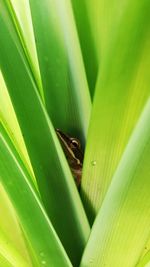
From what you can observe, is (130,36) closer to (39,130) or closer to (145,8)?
(145,8)

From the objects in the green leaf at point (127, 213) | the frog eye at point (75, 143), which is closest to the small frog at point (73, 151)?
the frog eye at point (75, 143)

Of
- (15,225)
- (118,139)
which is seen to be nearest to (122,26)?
(118,139)

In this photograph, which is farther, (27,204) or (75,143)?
(75,143)

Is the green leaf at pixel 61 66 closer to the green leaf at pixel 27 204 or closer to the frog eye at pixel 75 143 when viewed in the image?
the frog eye at pixel 75 143

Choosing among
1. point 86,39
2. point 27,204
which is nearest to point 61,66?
point 86,39

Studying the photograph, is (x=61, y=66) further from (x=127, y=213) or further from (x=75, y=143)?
(x=127, y=213)

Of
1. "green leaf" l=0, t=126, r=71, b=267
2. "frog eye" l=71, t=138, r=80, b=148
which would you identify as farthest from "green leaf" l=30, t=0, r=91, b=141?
"green leaf" l=0, t=126, r=71, b=267

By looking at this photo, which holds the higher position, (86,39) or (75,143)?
(86,39)
